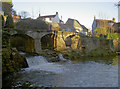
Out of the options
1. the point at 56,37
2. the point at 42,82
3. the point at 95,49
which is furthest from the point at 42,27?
the point at 42,82

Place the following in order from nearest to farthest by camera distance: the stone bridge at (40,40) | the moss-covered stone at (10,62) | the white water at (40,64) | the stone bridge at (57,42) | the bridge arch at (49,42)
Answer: the moss-covered stone at (10,62) → the white water at (40,64) → the stone bridge at (40,40) → the stone bridge at (57,42) → the bridge arch at (49,42)

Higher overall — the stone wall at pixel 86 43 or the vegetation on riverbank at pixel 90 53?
the stone wall at pixel 86 43

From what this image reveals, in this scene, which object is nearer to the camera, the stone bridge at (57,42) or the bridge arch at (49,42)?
the stone bridge at (57,42)

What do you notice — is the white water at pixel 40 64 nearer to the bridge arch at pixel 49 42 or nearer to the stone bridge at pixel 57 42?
the stone bridge at pixel 57 42

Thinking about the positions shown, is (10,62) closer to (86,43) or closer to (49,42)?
(49,42)

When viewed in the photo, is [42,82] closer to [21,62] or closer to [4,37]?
[21,62]

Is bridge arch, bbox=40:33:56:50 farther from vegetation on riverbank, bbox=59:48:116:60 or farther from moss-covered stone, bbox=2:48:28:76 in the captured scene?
moss-covered stone, bbox=2:48:28:76

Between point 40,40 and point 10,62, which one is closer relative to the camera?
point 10,62

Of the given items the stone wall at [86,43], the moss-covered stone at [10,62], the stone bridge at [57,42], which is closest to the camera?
the moss-covered stone at [10,62]

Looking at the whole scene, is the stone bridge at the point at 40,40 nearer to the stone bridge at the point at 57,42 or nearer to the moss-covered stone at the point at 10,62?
the stone bridge at the point at 57,42

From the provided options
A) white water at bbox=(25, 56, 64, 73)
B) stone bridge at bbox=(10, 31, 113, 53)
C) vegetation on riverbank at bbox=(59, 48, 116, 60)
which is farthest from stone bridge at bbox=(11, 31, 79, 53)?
white water at bbox=(25, 56, 64, 73)

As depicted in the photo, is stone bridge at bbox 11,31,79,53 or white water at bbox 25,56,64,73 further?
stone bridge at bbox 11,31,79,53

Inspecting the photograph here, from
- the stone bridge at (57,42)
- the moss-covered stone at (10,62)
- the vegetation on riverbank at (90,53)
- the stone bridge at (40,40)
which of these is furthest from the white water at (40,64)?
the vegetation on riverbank at (90,53)

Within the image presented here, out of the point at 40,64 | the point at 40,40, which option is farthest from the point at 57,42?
the point at 40,64
